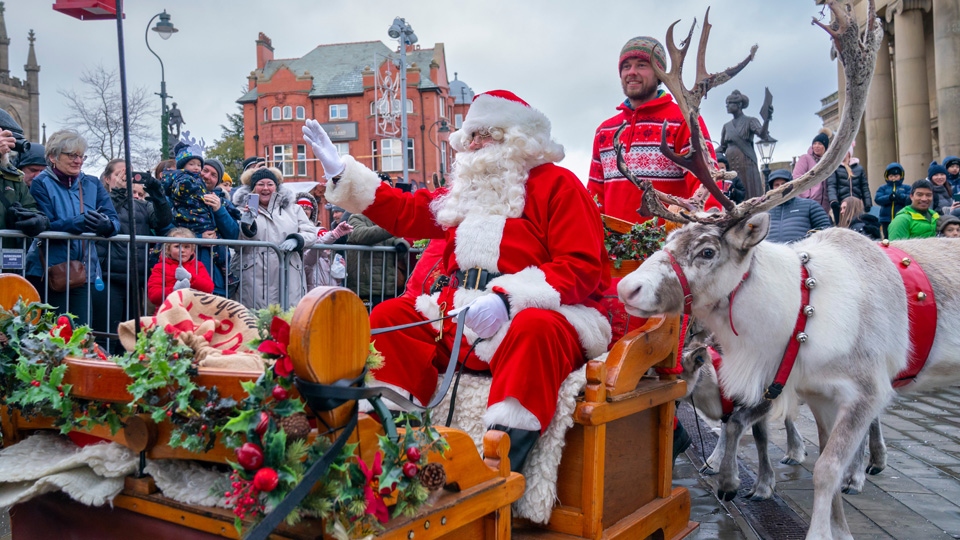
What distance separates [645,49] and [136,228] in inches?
164

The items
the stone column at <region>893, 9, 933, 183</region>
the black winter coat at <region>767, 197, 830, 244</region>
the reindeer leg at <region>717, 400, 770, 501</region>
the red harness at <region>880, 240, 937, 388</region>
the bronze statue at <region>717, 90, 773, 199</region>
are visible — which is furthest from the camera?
the stone column at <region>893, 9, 933, 183</region>

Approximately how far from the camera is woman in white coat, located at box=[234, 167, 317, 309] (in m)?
5.63

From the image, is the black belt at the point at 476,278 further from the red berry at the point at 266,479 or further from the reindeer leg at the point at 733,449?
the reindeer leg at the point at 733,449

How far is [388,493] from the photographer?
1867 millimetres

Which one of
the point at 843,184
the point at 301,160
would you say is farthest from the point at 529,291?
the point at 301,160

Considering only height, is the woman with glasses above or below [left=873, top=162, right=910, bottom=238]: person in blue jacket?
below

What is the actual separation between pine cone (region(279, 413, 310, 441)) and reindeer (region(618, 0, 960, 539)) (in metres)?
1.93

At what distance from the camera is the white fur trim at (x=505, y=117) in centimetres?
364

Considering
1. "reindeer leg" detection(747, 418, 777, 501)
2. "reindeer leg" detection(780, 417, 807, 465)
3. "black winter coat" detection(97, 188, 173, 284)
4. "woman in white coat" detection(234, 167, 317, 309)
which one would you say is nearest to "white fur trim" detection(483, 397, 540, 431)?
"reindeer leg" detection(747, 418, 777, 501)

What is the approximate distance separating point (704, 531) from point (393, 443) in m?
2.74

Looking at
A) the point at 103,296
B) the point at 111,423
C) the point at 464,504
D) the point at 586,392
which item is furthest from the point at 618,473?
the point at 103,296

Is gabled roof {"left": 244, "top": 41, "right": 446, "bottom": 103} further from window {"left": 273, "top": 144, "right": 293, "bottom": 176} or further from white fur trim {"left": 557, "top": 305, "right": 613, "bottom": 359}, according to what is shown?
white fur trim {"left": 557, "top": 305, "right": 613, "bottom": 359}

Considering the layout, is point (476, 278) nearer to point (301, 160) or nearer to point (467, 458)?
point (467, 458)

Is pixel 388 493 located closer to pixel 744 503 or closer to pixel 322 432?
pixel 322 432
